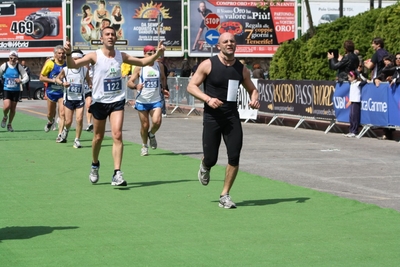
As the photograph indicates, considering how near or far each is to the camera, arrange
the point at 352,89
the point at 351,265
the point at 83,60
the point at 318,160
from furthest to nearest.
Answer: the point at 352,89 < the point at 318,160 < the point at 83,60 < the point at 351,265

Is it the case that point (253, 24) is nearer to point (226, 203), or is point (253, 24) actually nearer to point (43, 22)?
point (43, 22)

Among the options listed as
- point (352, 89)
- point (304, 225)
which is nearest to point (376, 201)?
point (304, 225)

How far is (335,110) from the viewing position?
21953 mm

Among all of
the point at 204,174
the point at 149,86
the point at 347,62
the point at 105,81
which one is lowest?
the point at 204,174

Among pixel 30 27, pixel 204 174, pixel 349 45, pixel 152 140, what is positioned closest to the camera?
pixel 204 174

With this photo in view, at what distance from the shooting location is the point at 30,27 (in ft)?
186

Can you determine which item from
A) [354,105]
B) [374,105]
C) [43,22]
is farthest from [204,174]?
[43,22]

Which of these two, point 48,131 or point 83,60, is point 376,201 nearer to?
point 83,60

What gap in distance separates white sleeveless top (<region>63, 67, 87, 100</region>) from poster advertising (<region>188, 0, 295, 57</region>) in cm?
3969

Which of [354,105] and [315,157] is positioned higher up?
[354,105]

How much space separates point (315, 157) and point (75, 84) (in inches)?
203

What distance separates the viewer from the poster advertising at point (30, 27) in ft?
185

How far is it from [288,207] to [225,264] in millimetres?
3131

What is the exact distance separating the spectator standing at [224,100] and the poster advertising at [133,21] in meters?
46.7
